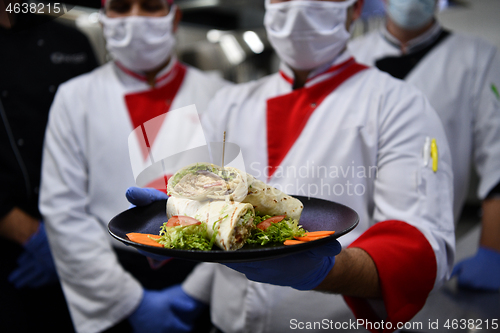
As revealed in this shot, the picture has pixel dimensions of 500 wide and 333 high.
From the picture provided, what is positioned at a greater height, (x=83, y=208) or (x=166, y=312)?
(x=83, y=208)

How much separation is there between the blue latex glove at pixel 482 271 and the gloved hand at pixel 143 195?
1271 millimetres

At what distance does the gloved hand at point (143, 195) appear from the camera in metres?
0.72

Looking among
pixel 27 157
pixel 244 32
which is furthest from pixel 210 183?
pixel 244 32

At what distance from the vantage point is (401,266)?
34.6 inches

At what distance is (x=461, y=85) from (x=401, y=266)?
1.94 ft

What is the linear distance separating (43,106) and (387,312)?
4.50 ft

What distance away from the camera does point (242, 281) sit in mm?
1129

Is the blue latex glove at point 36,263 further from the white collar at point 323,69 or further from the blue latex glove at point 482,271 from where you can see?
the blue latex glove at point 482,271

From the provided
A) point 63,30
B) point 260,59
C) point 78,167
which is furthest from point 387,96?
point 260,59

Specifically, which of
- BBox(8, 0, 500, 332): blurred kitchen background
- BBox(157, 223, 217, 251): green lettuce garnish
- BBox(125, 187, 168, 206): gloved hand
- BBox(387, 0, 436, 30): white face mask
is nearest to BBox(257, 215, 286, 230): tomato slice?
BBox(157, 223, 217, 251): green lettuce garnish

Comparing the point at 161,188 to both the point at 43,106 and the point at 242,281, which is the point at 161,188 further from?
the point at 43,106

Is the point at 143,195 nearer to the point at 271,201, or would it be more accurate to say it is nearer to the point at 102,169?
the point at 271,201

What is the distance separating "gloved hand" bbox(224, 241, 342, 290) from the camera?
0.69 m

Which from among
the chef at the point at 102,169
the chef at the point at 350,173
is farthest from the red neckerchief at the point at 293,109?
the chef at the point at 102,169
